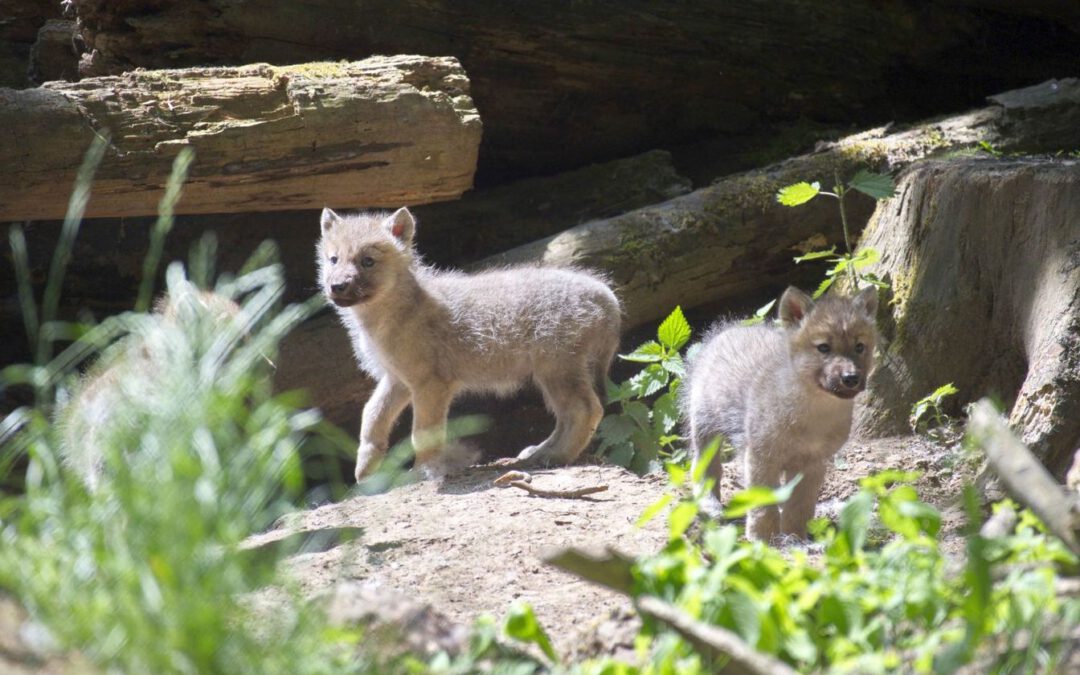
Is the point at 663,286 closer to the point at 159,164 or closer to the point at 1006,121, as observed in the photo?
the point at 1006,121

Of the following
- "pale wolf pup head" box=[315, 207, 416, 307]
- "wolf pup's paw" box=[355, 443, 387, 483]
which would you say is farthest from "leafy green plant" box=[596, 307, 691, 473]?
"pale wolf pup head" box=[315, 207, 416, 307]

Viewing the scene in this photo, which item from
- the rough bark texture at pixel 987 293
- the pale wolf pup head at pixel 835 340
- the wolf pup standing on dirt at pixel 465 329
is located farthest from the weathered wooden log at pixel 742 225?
the pale wolf pup head at pixel 835 340

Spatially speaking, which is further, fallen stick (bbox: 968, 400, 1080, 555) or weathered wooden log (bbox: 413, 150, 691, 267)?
weathered wooden log (bbox: 413, 150, 691, 267)

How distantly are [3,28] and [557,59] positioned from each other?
13.2ft

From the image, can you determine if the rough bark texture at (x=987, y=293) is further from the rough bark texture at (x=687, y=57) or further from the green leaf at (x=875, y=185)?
the rough bark texture at (x=687, y=57)

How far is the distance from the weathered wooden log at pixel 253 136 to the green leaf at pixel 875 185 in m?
2.32

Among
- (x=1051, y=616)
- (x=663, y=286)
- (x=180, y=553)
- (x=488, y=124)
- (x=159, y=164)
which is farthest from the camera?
(x=488, y=124)

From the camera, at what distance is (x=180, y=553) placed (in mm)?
2449

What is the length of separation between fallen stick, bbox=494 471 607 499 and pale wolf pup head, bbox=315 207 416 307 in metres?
1.37

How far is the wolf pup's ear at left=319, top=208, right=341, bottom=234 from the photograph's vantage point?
684 centimetres

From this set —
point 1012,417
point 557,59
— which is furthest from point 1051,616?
point 557,59

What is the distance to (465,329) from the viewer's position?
22.3 ft

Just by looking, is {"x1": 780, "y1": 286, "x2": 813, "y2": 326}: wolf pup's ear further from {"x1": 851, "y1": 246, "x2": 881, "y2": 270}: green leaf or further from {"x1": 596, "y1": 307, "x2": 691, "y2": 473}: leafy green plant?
{"x1": 596, "y1": 307, "x2": 691, "y2": 473}: leafy green plant

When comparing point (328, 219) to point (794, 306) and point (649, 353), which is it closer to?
point (649, 353)
